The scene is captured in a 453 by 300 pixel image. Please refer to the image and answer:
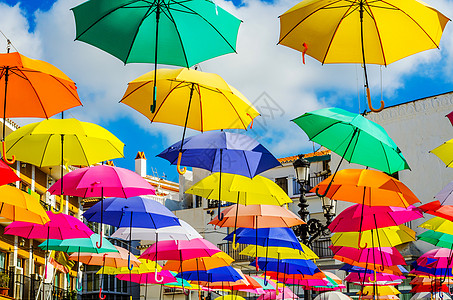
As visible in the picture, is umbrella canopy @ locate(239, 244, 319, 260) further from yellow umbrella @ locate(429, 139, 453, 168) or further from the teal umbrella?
the teal umbrella

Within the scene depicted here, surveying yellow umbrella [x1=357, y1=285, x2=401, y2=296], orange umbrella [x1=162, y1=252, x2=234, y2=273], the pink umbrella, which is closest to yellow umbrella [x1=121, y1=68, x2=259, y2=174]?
orange umbrella [x1=162, y1=252, x2=234, y2=273]

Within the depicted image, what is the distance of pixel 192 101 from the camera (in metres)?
11.1

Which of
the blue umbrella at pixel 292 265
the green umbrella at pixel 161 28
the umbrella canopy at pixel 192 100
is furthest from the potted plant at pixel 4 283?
the green umbrella at pixel 161 28

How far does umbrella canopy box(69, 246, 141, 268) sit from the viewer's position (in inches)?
666

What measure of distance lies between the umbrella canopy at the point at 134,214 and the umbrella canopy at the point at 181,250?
111cm

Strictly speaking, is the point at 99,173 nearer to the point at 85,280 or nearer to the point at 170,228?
the point at 170,228

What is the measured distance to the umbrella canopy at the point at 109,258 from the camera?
666 inches

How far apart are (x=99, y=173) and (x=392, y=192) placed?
5.69 metres

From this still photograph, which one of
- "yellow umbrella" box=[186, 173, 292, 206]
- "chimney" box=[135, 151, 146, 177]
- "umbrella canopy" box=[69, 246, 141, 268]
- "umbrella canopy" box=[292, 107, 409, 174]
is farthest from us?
"chimney" box=[135, 151, 146, 177]

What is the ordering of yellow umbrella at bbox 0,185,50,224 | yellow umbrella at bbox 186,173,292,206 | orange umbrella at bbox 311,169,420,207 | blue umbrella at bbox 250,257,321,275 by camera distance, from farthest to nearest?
blue umbrella at bbox 250,257,321,275
yellow umbrella at bbox 186,173,292,206
orange umbrella at bbox 311,169,420,207
yellow umbrella at bbox 0,185,50,224

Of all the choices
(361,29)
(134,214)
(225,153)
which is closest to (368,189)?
(225,153)

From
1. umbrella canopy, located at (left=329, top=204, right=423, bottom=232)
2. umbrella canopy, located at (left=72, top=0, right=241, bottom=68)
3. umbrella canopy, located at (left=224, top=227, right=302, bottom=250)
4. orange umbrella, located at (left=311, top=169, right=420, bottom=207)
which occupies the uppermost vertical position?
umbrella canopy, located at (left=72, top=0, right=241, bottom=68)

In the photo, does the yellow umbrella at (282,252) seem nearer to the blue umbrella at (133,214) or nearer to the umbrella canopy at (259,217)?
the umbrella canopy at (259,217)

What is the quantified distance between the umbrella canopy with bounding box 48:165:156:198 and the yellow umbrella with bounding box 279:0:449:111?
4.41 m
